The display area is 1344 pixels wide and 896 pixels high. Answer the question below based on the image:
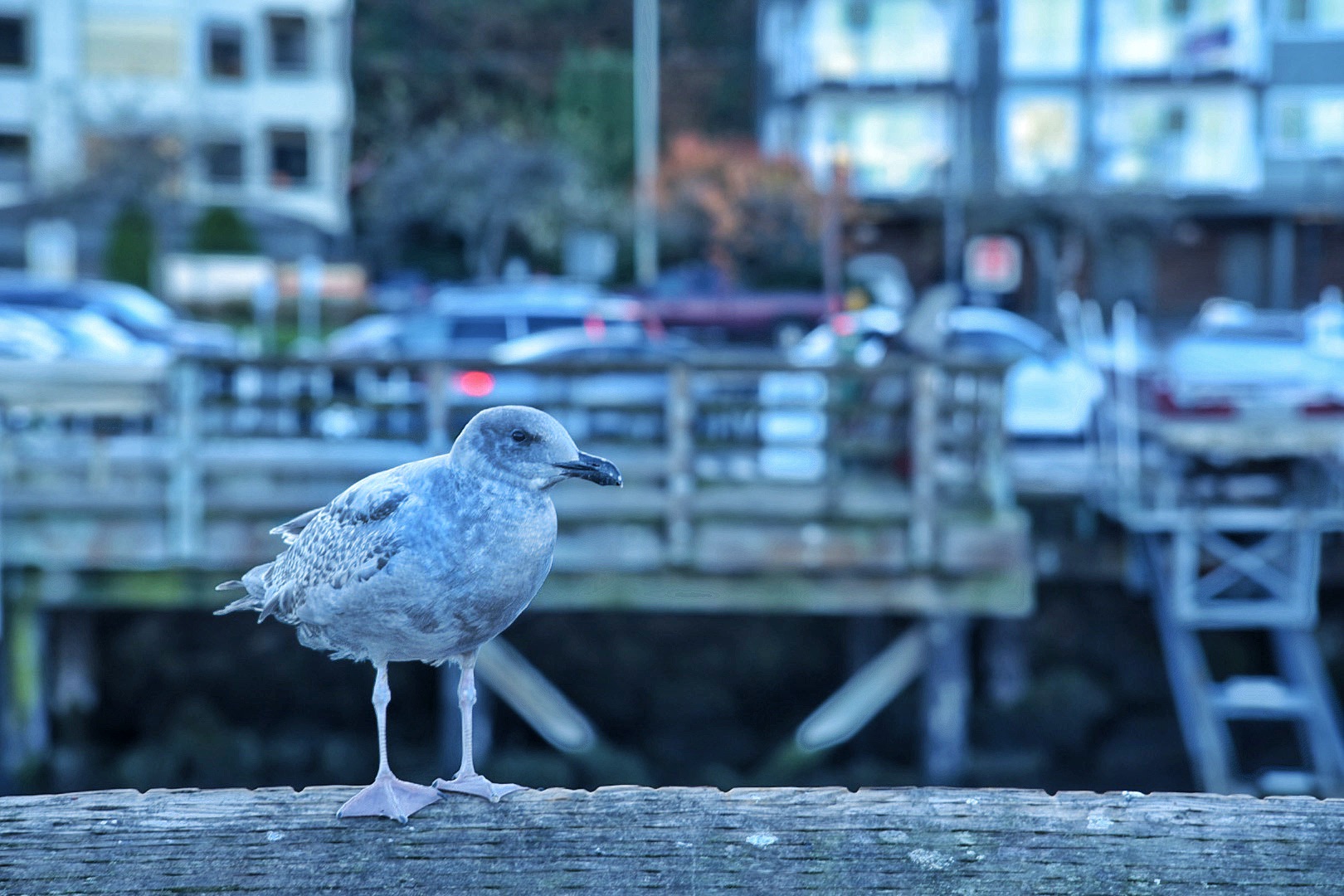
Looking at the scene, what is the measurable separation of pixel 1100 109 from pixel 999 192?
3.36m

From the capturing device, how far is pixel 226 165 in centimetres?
3831

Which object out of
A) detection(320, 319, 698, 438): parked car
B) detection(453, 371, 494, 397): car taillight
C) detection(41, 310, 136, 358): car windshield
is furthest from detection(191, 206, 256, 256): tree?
detection(453, 371, 494, 397): car taillight

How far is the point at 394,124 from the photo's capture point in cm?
3994

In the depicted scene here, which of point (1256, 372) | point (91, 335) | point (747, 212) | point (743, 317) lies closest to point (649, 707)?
point (1256, 372)

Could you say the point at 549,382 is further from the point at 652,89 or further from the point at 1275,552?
the point at 652,89

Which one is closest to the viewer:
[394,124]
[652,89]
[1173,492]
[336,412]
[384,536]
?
[384,536]

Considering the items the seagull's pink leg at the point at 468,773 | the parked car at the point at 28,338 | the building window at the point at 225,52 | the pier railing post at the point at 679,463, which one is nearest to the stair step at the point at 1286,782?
the pier railing post at the point at 679,463

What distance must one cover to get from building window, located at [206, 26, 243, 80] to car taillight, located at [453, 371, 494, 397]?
95.0 ft

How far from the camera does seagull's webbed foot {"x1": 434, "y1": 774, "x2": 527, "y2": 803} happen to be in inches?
94.3

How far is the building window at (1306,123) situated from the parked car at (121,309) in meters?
25.8

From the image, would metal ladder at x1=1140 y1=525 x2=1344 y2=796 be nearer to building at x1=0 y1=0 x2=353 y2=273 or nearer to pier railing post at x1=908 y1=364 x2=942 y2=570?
→ pier railing post at x1=908 y1=364 x2=942 y2=570

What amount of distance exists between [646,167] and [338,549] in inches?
1239

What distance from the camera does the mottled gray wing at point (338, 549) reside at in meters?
2.46

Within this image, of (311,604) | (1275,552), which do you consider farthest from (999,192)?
(311,604)
